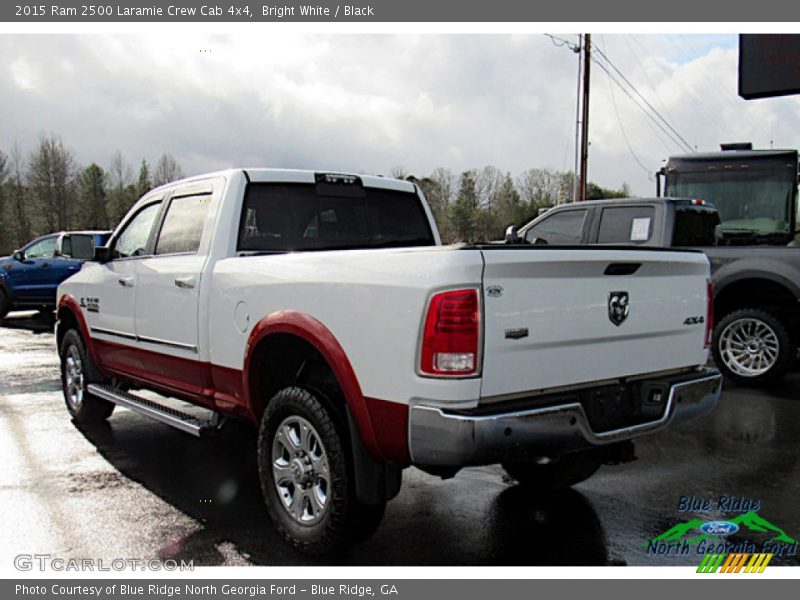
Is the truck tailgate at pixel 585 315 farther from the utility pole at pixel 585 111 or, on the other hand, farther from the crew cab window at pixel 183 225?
the utility pole at pixel 585 111

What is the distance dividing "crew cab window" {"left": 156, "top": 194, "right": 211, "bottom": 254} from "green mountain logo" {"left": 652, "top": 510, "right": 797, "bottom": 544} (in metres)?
3.33

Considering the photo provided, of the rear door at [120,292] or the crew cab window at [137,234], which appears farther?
the crew cab window at [137,234]

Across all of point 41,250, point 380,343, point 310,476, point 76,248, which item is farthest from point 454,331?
point 41,250

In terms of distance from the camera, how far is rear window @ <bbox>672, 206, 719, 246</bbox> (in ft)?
26.2

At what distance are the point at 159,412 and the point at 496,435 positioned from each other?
2795mm

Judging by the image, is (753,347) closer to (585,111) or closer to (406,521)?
(406,521)

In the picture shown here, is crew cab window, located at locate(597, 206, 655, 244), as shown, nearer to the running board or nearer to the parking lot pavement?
the parking lot pavement

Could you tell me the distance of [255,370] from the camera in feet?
12.7

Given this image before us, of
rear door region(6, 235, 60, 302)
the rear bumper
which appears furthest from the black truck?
rear door region(6, 235, 60, 302)

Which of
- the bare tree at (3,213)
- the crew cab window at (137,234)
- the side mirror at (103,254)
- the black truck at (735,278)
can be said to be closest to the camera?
the crew cab window at (137,234)

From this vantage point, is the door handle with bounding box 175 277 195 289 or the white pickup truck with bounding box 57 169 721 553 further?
the door handle with bounding box 175 277 195 289

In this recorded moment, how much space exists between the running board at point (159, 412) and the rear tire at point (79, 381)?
211mm

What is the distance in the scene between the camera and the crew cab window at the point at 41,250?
15750 mm

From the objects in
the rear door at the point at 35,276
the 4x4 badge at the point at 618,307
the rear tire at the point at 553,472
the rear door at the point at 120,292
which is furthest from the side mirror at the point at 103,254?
the rear door at the point at 35,276
